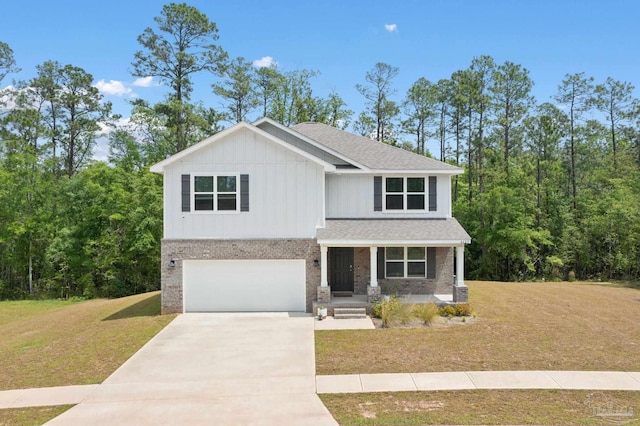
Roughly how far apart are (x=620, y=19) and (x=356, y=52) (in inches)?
576

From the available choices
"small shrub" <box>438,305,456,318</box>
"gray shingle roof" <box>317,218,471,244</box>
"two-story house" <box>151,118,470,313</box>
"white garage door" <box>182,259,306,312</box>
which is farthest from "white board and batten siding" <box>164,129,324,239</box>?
"small shrub" <box>438,305,456,318</box>

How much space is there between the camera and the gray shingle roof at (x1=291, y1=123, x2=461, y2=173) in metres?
17.8

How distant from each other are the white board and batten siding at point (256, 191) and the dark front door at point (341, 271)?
6.67 ft

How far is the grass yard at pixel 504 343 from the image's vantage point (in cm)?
1019

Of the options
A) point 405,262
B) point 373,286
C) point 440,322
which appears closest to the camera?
point 440,322

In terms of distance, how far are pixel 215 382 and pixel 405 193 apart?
1130 centimetres

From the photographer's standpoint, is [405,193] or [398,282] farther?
[405,193]

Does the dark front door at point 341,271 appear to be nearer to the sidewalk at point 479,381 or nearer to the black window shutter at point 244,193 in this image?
the black window shutter at point 244,193

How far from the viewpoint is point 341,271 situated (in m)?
17.6

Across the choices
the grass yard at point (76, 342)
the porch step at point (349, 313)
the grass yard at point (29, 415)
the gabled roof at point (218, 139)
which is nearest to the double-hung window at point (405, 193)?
the gabled roof at point (218, 139)

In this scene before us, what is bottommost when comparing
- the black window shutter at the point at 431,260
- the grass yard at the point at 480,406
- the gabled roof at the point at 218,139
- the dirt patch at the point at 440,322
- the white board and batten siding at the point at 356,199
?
the dirt patch at the point at 440,322

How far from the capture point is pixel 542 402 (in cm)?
806

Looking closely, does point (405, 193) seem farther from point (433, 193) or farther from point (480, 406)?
point (480, 406)

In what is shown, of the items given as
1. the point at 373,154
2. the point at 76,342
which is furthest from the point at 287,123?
the point at 76,342
